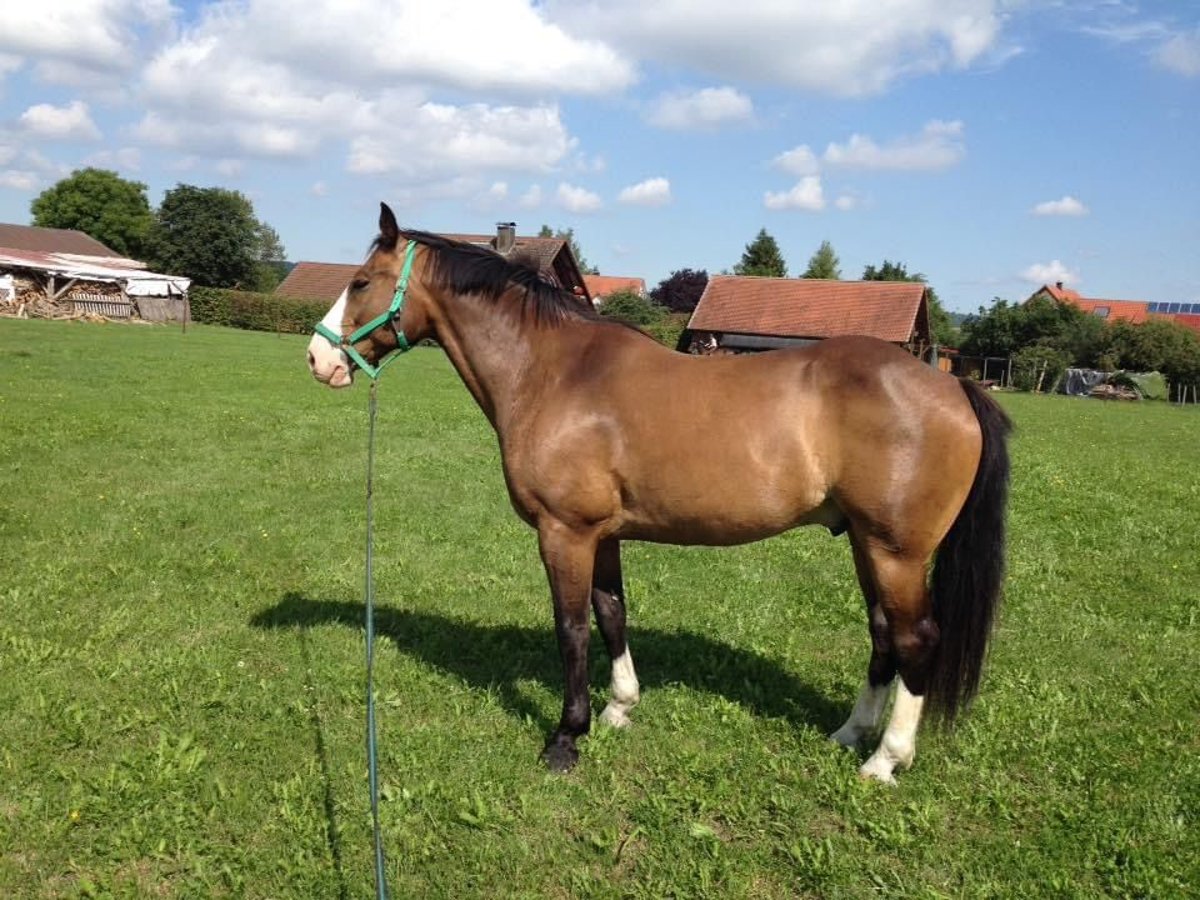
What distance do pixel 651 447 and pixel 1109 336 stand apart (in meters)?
53.9

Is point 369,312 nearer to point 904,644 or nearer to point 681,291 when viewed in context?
point 904,644

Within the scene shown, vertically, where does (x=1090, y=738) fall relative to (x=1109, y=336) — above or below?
below

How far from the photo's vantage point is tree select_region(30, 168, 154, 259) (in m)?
81.7

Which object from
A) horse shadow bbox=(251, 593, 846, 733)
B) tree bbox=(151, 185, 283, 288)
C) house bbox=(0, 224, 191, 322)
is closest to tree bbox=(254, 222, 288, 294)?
tree bbox=(151, 185, 283, 288)

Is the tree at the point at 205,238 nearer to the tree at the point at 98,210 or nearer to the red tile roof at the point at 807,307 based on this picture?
the tree at the point at 98,210

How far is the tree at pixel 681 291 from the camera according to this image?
228 ft

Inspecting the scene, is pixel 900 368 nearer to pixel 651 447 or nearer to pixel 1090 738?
pixel 651 447

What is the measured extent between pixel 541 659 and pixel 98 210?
93450 millimetres

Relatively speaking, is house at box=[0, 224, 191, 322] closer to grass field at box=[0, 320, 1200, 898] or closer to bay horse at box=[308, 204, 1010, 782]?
grass field at box=[0, 320, 1200, 898]

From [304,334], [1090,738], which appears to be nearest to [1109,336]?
[304,334]

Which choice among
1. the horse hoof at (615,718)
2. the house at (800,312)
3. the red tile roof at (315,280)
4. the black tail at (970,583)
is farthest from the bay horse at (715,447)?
the red tile roof at (315,280)

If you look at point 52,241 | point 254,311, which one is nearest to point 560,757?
point 254,311

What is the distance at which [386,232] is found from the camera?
438 centimetres

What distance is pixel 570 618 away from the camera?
4.30 m
